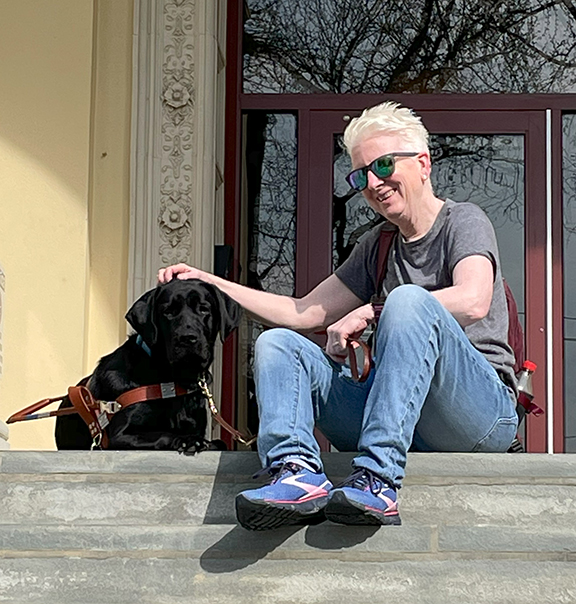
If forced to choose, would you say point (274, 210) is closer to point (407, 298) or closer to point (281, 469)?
point (407, 298)

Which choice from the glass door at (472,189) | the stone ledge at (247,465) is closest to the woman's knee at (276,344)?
the stone ledge at (247,465)

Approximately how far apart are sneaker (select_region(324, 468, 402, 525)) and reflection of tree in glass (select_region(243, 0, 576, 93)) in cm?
404

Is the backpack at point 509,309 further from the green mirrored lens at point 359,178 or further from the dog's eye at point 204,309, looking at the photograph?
the dog's eye at point 204,309

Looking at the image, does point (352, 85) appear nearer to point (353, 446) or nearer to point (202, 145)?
point (202, 145)

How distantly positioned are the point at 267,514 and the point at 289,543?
0.43 feet

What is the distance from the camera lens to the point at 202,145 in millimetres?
6422

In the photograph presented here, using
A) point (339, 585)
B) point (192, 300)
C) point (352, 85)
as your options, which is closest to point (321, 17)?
point (352, 85)

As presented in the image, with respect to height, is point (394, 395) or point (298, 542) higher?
point (394, 395)

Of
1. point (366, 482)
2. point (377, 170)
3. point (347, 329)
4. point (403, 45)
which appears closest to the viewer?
point (366, 482)

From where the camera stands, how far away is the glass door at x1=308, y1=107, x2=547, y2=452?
6.75m

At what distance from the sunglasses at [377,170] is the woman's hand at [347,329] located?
45cm

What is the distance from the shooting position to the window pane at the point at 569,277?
262 inches

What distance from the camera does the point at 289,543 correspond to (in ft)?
10.6

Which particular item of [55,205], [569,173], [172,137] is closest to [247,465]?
[55,205]
